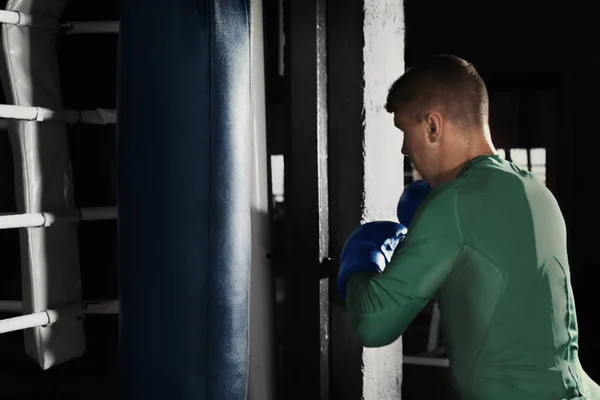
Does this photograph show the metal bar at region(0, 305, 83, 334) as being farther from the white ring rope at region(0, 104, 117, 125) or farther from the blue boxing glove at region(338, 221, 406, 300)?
the blue boxing glove at region(338, 221, 406, 300)

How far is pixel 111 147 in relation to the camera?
2217 millimetres

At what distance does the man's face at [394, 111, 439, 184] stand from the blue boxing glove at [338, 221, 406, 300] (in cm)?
21

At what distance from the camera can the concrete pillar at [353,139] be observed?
1975 mm

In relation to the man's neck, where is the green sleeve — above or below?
below

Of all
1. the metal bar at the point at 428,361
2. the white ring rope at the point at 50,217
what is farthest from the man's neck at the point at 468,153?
the metal bar at the point at 428,361

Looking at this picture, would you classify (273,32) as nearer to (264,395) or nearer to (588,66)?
(264,395)

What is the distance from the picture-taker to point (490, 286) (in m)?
1.33

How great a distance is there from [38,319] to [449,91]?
48.7 inches

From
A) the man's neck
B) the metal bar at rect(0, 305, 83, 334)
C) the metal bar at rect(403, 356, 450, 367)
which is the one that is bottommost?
the metal bar at rect(403, 356, 450, 367)

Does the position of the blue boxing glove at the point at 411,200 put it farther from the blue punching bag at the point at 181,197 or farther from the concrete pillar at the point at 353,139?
the blue punching bag at the point at 181,197

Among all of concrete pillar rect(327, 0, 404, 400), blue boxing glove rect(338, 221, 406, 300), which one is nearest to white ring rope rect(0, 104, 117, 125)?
concrete pillar rect(327, 0, 404, 400)

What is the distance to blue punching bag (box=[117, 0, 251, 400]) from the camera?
64.7 inches

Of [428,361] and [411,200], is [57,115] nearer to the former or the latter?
[411,200]

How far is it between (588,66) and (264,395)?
4.83 metres
